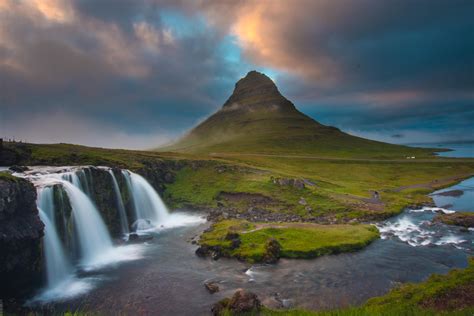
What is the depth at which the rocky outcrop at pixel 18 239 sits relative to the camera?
32062mm

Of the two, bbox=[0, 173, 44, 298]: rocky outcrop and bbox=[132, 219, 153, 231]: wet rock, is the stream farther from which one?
bbox=[132, 219, 153, 231]: wet rock

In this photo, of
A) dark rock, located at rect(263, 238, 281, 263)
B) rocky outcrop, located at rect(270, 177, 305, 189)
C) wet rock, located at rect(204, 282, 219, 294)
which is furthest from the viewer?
rocky outcrop, located at rect(270, 177, 305, 189)

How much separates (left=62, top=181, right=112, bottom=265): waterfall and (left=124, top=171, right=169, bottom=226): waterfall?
15.1 m

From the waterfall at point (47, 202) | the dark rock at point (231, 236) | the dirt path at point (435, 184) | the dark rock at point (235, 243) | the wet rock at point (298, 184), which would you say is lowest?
the dark rock at point (235, 243)

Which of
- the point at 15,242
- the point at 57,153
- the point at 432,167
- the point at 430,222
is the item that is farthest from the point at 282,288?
the point at 432,167

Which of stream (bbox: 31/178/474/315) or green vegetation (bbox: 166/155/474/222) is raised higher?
green vegetation (bbox: 166/155/474/222)

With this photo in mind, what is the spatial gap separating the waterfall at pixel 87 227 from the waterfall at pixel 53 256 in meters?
3.59

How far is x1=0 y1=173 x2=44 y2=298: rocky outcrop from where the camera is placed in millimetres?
32062

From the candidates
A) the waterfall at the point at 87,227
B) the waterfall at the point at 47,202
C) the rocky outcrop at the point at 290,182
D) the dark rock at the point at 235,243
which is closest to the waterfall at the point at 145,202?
the waterfall at the point at 87,227

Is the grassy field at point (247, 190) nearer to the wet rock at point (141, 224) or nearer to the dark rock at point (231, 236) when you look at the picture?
the wet rock at point (141, 224)

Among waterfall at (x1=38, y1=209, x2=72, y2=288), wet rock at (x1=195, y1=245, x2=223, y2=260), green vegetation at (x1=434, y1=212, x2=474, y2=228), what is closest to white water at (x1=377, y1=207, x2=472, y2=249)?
green vegetation at (x1=434, y1=212, x2=474, y2=228)

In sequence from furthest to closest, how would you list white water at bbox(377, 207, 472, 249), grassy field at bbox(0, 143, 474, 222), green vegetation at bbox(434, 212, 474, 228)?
grassy field at bbox(0, 143, 474, 222), green vegetation at bbox(434, 212, 474, 228), white water at bbox(377, 207, 472, 249)

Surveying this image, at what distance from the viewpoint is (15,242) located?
3250cm

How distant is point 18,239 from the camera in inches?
1283
